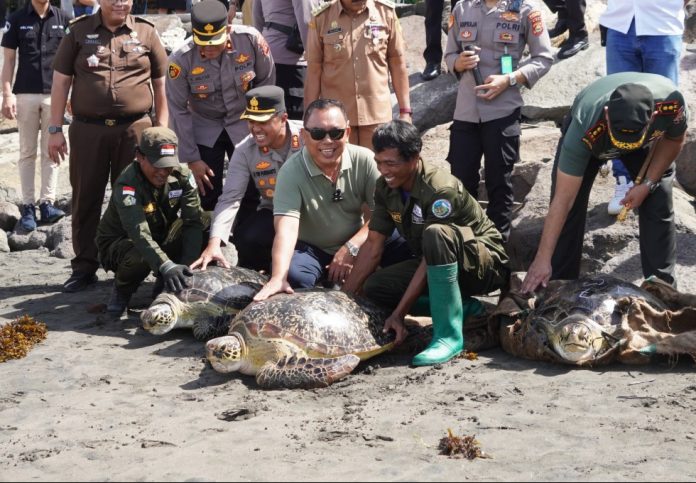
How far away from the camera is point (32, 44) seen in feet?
27.5

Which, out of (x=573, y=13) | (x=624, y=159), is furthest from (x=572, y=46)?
(x=624, y=159)

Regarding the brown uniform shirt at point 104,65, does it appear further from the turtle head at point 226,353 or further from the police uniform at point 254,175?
the turtle head at point 226,353

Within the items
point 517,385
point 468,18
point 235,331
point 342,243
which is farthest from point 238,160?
point 517,385

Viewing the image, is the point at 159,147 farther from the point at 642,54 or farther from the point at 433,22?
the point at 433,22

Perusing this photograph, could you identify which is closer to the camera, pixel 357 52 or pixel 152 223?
pixel 152 223

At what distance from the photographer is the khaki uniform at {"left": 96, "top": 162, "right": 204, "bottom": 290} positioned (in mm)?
5758

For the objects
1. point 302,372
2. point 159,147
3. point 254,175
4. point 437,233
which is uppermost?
point 159,147

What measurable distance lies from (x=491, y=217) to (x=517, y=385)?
1840 millimetres

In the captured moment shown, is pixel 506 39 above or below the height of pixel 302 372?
above

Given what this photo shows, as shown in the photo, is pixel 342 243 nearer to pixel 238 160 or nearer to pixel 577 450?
pixel 238 160

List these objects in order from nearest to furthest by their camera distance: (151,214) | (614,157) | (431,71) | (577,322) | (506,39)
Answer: (577,322)
(614,157)
(151,214)
(506,39)
(431,71)

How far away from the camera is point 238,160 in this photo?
231 inches

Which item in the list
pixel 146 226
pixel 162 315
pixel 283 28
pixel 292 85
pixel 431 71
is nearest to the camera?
pixel 162 315

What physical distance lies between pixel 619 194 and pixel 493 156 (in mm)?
857
